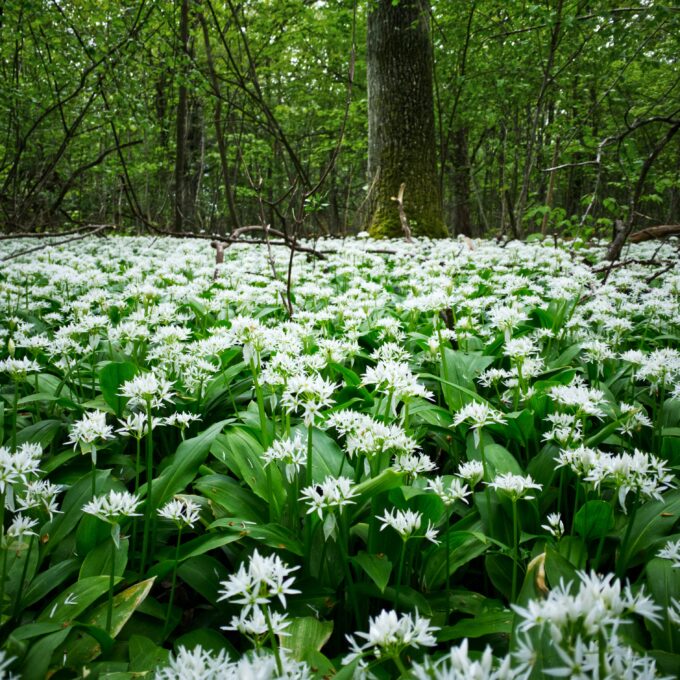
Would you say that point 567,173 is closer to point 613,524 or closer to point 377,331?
point 377,331

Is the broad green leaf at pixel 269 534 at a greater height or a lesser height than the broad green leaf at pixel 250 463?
lesser

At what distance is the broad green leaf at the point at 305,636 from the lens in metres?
1.11

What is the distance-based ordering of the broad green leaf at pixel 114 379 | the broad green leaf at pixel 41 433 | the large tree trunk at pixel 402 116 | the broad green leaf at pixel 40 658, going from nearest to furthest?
the broad green leaf at pixel 40 658
the broad green leaf at pixel 41 433
the broad green leaf at pixel 114 379
the large tree trunk at pixel 402 116

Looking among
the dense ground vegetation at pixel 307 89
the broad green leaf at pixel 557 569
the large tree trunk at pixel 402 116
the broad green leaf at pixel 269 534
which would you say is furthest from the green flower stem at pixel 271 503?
the large tree trunk at pixel 402 116

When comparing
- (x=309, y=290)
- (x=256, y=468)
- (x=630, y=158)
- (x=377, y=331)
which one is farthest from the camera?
(x=630, y=158)

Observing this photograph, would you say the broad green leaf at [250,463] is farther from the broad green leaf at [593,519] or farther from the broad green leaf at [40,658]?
the broad green leaf at [593,519]

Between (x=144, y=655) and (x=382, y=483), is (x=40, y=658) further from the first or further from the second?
(x=382, y=483)

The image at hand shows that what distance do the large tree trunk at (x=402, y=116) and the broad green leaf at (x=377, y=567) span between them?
7107 millimetres

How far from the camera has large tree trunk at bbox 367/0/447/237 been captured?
7746 millimetres

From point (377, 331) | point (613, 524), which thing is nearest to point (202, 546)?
point (613, 524)

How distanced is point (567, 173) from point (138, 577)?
1958 cm

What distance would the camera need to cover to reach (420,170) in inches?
313

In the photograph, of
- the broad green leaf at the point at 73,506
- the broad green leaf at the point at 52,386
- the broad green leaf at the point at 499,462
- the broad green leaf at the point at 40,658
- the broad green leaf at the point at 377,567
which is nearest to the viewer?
the broad green leaf at the point at 40,658

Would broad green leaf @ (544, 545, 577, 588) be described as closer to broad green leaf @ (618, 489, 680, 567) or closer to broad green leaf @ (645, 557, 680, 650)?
broad green leaf @ (645, 557, 680, 650)
